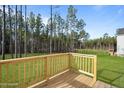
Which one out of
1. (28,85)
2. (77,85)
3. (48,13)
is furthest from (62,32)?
(28,85)

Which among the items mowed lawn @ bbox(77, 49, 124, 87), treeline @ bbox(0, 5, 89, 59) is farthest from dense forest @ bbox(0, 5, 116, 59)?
mowed lawn @ bbox(77, 49, 124, 87)

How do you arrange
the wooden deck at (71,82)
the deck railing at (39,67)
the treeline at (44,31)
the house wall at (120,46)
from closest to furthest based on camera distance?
the deck railing at (39,67)
the wooden deck at (71,82)
the house wall at (120,46)
the treeline at (44,31)

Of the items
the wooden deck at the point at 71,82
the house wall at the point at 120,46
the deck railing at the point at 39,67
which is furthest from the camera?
the house wall at the point at 120,46

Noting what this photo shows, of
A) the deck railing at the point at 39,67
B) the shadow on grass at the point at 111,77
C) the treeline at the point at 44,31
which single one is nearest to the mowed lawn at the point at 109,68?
the shadow on grass at the point at 111,77

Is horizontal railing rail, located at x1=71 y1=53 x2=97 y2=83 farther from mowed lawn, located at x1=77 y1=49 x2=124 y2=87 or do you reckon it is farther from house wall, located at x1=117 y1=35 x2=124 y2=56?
house wall, located at x1=117 y1=35 x2=124 y2=56

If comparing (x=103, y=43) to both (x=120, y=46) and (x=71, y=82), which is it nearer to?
(x=120, y=46)

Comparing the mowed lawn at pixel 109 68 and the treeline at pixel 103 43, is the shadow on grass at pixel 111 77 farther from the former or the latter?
the treeline at pixel 103 43
